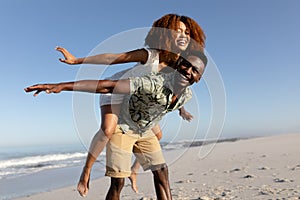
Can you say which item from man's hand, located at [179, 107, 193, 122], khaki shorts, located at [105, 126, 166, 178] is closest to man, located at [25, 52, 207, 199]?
khaki shorts, located at [105, 126, 166, 178]

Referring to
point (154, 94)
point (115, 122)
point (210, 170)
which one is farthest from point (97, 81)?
point (210, 170)

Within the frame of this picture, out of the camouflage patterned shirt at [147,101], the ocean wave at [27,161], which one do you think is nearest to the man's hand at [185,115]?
the camouflage patterned shirt at [147,101]

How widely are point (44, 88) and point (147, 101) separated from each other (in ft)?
3.57

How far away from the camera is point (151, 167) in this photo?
4121mm

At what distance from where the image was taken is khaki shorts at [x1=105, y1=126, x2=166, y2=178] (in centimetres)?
373

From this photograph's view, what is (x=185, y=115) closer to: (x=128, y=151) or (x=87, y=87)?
(x=128, y=151)

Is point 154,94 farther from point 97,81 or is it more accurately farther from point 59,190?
point 59,190

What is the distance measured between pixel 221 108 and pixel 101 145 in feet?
4.84

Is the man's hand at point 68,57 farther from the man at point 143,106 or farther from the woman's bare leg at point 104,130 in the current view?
the woman's bare leg at point 104,130

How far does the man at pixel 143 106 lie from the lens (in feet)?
9.55

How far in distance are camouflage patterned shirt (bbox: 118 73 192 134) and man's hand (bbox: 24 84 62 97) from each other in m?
0.67

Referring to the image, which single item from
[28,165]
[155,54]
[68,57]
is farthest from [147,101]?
[28,165]

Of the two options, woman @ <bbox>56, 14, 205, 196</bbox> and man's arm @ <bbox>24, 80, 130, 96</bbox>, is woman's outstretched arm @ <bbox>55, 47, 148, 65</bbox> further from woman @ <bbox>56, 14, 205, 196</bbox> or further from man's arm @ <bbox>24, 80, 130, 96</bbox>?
man's arm @ <bbox>24, 80, 130, 96</bbox>

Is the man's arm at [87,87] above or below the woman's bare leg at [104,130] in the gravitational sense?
above
